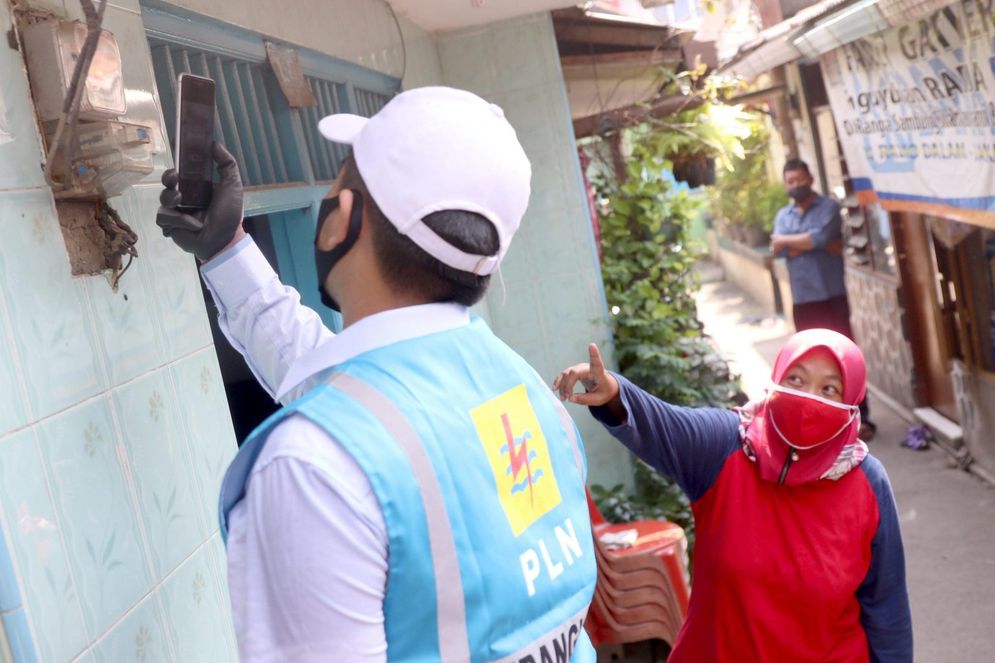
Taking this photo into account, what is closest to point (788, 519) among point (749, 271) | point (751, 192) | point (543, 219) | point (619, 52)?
point (543, 219)

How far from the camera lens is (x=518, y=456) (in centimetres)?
138

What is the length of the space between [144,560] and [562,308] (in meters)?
4.13

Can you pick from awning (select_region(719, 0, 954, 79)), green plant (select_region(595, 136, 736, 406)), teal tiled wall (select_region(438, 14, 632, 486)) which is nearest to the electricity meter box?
awning (select_region(719, 0, 954, 79))

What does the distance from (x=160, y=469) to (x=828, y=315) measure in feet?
22.0

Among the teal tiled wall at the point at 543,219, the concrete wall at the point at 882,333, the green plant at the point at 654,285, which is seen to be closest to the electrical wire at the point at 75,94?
the teal tiled wall at the point at 543,219

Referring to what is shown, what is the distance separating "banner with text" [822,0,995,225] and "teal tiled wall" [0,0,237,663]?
12.3 ft

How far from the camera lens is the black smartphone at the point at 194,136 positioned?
64.3 inches

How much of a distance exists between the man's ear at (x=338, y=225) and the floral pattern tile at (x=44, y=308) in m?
0.46

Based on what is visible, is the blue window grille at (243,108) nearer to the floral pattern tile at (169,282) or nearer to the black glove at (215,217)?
the floral pattern tile at (169,282)

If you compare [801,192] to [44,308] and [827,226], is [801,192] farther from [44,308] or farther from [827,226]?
[44,308]

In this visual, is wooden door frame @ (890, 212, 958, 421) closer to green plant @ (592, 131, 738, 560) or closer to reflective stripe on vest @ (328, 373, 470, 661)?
green plant @ (592, 131, 738, 560)

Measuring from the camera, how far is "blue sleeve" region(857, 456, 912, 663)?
2.63m

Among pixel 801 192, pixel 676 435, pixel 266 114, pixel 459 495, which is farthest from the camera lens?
pixel 801 192

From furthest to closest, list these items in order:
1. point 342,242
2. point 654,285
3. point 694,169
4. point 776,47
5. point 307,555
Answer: point 776,47
point 694,169
point 654,285
point 342,242
point 307,555
